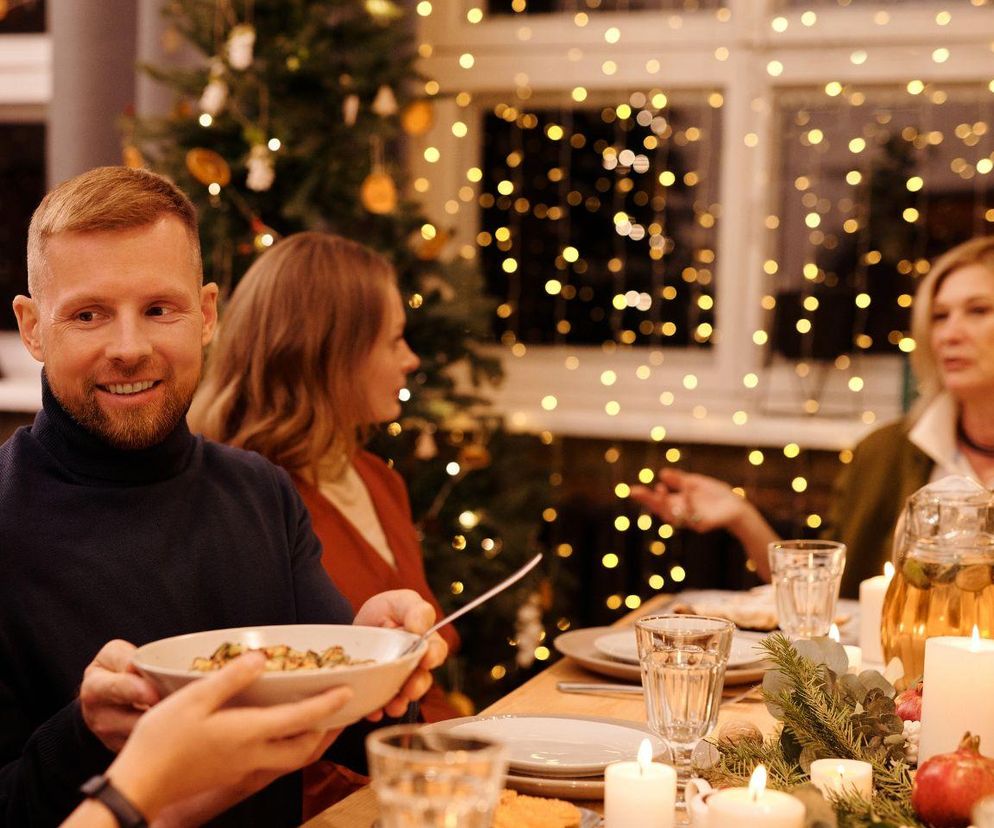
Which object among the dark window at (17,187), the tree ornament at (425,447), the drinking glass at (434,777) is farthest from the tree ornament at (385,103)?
the drinking glass at (434,777)

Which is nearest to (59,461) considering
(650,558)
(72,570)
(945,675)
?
(72,570)

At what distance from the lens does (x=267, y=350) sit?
206 centimetres

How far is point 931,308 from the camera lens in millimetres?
2732

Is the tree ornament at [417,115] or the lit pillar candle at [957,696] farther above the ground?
the tree ornament at [417,115]

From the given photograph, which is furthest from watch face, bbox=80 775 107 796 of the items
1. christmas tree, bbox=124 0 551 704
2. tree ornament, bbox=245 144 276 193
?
tree ornament, bbox=245 144 276 193

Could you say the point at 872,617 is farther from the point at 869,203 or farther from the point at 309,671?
the point at 869,203

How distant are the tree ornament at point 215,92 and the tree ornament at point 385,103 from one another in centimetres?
37

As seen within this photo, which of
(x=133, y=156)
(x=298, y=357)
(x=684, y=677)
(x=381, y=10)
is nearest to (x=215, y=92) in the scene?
(x=133, y=156)

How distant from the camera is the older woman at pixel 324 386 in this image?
1999mm

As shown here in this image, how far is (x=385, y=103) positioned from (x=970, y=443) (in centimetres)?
158

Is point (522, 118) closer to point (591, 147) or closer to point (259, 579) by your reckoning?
point (591, 147)

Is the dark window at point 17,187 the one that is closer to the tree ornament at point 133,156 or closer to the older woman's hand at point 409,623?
the tree ornament at point 133,156

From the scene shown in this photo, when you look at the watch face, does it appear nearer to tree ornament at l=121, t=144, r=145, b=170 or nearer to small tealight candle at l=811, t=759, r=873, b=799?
small tealight candle at l=811, t=759, r=873, b=799

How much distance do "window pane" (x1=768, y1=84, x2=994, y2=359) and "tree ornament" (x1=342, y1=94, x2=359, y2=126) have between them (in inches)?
50.7
